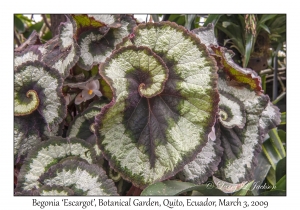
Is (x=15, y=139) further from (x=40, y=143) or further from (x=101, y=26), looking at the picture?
(x=101, y=26)

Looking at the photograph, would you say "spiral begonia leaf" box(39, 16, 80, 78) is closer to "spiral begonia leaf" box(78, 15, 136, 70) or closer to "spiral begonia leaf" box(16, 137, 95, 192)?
"spiral begonia leaf" box(78, 15, 136, 70)

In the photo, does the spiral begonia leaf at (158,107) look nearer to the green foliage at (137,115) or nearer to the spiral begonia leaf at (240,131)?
the green foliage at (137,115)

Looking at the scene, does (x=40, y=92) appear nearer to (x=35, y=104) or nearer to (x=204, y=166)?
(x=35, y=104)

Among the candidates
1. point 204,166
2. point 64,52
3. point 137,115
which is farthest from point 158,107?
point 64,52

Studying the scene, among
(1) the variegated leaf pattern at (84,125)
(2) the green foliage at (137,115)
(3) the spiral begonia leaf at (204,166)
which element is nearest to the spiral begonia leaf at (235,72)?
(2) the green foliage at (137,115)

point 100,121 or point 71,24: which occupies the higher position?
point 71,24
